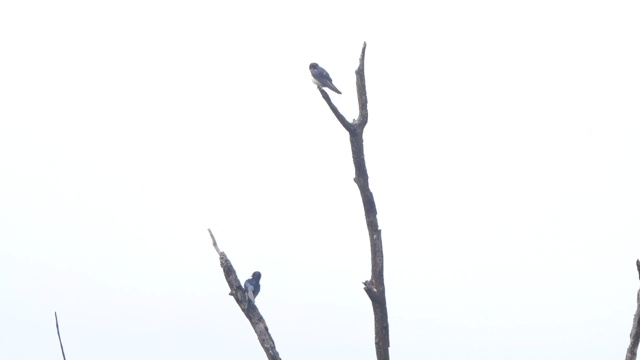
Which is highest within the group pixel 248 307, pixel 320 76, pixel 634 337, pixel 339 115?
pixel 320 76

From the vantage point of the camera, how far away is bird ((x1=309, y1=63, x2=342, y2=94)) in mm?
17531

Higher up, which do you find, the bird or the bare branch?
the bird

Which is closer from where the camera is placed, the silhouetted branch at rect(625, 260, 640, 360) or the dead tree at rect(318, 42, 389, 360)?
the silhouetted branch at rect(625, 260, 640, 360)

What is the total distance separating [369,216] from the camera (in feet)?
38.7

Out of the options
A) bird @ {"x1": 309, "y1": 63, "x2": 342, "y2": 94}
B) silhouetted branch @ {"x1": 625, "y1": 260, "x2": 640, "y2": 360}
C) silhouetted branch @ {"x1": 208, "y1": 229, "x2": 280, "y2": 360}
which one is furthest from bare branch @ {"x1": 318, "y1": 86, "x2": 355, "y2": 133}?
bird @ {"x1": 309, "y1": 63, "x2": 342, "y2": 94}

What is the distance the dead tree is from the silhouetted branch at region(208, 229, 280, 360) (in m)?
1.47

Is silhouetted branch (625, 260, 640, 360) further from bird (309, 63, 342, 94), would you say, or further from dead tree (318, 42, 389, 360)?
bird (309, 63, 342, 94)

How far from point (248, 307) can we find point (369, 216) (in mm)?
2041

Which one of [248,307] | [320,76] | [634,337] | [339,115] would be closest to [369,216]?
[339,115]

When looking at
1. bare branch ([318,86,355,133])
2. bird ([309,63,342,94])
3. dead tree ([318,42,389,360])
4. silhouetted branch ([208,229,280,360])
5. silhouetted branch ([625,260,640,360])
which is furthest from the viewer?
bird ([309,63,342,94])

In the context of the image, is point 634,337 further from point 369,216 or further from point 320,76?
point 320,76

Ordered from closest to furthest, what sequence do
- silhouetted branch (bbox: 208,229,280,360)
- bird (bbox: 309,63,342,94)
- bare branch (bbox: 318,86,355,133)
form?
bare branch (bbox: 318,86,355,133) < silhouetted branch (bbox: 208,229,280,360) < bird (bbox: 309,63,342,94)

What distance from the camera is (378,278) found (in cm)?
1150

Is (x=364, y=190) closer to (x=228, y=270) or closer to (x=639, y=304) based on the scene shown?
(x=228, y=270)
